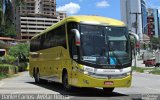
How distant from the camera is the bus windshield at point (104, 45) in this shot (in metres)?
17.2

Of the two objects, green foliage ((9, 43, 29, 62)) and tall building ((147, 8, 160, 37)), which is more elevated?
tall building ((147, 8, 160, 37))

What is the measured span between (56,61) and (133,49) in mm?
4514

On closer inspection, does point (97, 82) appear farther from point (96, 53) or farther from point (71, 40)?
point (71, 40)

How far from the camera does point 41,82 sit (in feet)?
88.9

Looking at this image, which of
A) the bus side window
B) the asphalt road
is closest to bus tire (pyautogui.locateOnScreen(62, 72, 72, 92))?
the asphalt road

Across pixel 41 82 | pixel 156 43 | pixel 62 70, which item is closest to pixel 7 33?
pixel 156 43

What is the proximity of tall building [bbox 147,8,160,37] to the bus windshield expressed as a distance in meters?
110

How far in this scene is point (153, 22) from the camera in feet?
454

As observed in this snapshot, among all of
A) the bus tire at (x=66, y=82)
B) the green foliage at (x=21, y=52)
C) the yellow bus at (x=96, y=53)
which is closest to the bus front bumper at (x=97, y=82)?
the yellow bus at (x=96, y=53)

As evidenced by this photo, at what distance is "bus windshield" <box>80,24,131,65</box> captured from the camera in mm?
17188

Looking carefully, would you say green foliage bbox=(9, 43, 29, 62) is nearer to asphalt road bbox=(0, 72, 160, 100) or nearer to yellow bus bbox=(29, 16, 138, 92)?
asphalt road bbox=(0, 72, 160, 100)

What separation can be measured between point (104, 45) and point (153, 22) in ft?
406

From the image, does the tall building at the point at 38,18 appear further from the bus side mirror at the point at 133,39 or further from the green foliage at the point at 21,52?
the bus side mirror at the point at 133,39

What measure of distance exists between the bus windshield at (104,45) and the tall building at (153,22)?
110m
